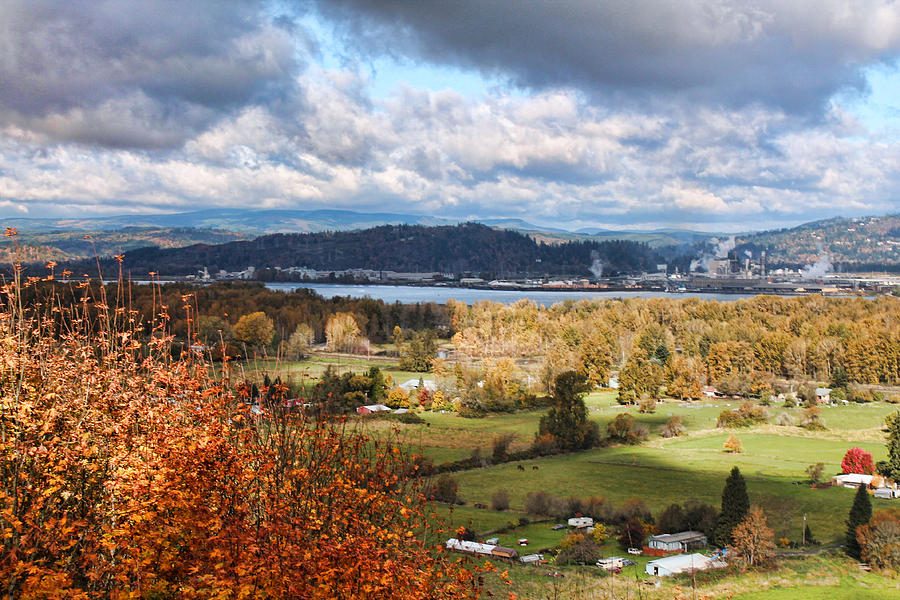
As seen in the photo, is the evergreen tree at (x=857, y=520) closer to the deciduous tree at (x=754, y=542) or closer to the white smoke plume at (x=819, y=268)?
the deciduous tree at (x=754, y=542)

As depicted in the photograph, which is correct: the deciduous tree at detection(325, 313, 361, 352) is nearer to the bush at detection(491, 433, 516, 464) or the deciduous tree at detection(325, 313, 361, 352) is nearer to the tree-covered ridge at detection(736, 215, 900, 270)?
the bush at detection(491, 433, 516, 464)

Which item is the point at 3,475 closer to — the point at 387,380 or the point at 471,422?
the point at 471,422

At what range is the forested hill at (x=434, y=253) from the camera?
5246 inches

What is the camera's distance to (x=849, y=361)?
126 ft

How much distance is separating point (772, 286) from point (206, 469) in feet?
375

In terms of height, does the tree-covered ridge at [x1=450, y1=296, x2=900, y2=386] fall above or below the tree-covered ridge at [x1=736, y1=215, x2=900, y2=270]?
below

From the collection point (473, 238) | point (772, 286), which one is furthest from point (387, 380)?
point (473, 238)

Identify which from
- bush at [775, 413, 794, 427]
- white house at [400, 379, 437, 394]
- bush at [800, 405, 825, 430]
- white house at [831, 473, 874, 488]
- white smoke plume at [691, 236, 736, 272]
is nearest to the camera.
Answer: white house at [831, 473, 874, 488]

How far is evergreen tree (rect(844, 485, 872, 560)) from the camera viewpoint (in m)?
14.2

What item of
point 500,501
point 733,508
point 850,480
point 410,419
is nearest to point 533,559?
A: point 500,501

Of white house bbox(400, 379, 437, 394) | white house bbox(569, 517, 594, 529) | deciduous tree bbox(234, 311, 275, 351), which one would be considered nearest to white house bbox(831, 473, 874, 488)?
white house bbox(569, 517, 594, 529)

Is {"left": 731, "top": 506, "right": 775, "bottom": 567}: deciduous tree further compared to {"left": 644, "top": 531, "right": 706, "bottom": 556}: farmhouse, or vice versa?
{"left": 644, "top": 531, "right": 706, "bottom": 556}: farmhouse

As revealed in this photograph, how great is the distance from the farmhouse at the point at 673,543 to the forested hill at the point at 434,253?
11296cm

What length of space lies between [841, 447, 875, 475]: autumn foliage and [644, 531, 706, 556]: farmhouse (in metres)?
8.71
